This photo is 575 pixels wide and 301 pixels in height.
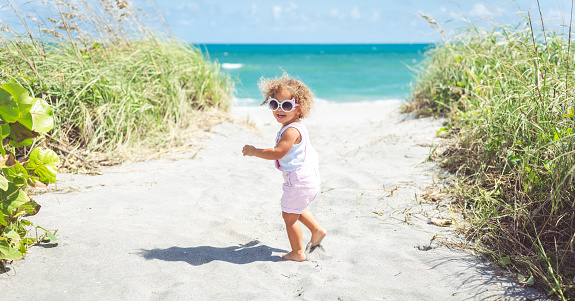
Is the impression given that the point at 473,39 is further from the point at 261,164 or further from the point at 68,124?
the point at 68,124

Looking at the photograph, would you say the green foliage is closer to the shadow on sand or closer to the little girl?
the shadow on sand

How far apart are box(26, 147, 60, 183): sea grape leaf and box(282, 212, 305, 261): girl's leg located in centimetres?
131

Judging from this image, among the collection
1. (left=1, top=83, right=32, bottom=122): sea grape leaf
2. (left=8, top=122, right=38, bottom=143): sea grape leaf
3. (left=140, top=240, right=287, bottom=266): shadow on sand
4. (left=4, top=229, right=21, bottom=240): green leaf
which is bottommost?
(left=140, top=240, right=287, bottom=266): shadow on sand

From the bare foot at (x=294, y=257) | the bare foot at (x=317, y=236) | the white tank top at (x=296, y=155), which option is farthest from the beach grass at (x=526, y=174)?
the white tank top at (x=296, y=155)

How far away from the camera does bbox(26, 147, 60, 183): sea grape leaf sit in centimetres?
244

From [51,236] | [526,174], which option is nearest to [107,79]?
[51,236]

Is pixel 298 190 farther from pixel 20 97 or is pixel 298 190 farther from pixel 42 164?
pixel 20 97

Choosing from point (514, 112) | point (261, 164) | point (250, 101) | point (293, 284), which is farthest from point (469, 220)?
point (250, 101)

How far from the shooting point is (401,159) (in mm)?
4797

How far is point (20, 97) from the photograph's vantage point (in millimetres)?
2215

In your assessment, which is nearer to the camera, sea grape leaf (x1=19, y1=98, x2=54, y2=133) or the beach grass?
sea grape leaf (x1=19, y1=98, x2=54, y2=133)

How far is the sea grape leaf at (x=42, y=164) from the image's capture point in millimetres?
2438

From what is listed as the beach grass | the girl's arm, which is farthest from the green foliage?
the beach grass

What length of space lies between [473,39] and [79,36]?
15.8 feet
